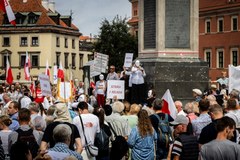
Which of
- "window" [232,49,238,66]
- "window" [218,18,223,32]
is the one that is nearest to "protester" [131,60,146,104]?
"window" [232,49,238,66]

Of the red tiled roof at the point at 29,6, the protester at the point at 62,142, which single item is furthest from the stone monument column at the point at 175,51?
the red tiled roof at the point at 29,6

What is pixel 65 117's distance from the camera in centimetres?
1209

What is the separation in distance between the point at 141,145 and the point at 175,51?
1377cm

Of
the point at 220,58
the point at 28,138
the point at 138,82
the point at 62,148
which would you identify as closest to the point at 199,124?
the point at 28,138

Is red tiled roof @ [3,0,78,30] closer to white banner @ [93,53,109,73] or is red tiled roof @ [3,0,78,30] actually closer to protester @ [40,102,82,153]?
white banner @ [93,53,109,73]

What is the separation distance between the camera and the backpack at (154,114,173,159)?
520 inches

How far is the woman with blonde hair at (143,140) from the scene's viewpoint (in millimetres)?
12328

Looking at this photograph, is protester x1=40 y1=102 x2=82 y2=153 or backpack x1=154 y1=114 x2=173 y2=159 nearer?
protester x1=40 y1=102 x2=82 y2=153

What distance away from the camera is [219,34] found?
86.1 metres

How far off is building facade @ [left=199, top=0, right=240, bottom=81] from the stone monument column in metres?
56.9

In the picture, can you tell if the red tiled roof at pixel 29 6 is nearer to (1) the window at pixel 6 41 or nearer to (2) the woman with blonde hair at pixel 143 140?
(1) the window at pixel 6 41

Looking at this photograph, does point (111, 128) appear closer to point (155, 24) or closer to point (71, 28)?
point (155, 24)

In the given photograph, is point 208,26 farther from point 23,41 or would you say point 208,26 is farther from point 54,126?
point 54,126

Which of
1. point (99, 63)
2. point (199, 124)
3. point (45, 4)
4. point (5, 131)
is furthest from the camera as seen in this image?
point (45, 4)
